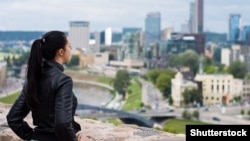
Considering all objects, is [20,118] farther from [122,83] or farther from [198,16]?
[198,16]

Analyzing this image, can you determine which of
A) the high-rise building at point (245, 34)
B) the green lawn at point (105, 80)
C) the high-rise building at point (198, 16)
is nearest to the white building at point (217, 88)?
the green lawn at point (105, 80)

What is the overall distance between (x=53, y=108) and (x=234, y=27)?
47034 millimetres

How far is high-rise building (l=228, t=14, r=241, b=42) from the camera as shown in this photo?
4550 cm

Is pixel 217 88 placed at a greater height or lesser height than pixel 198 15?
lesser

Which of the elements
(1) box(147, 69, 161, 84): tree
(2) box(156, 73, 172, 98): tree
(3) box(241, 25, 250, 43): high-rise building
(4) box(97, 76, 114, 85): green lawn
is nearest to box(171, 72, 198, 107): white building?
(2) box(156, 73, 172, 98): tree

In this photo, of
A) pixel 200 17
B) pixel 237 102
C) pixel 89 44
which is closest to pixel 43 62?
pixel 237 102

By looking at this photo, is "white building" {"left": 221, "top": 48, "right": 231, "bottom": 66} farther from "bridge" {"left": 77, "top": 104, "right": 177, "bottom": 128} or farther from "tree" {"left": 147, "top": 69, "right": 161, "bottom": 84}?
"bridge" {"left": 77, "top": 104, "right": 177, "bottom": 128}

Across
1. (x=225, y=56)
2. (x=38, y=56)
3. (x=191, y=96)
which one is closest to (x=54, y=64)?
(x=38, y=56)

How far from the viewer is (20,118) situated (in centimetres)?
108

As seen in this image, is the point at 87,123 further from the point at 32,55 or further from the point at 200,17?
the point at 200,17

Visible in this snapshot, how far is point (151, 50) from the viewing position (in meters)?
36.1

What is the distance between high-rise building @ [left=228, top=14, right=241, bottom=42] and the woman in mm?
45158

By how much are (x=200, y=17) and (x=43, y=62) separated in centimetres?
5272

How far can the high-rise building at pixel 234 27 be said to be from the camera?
149 ft
